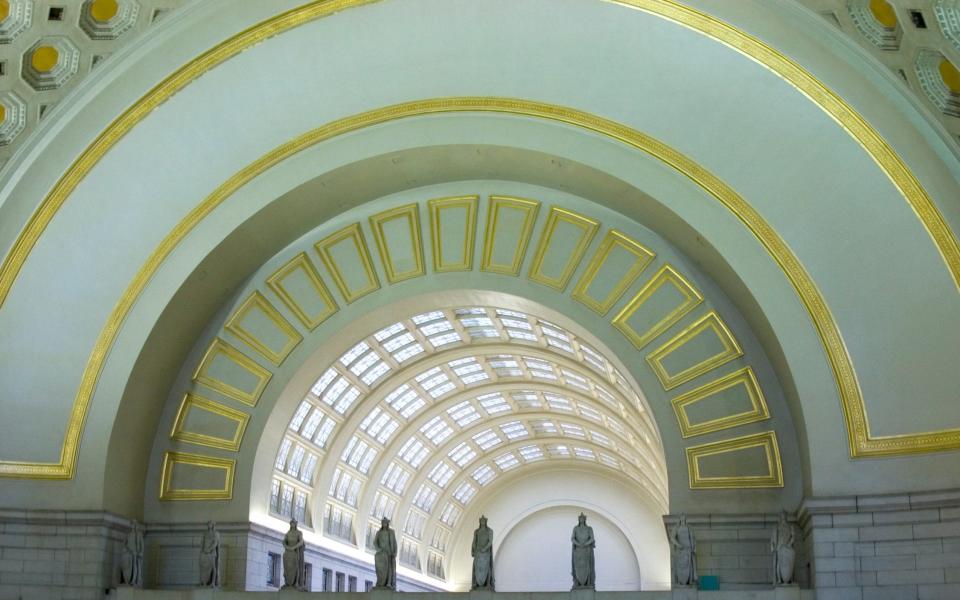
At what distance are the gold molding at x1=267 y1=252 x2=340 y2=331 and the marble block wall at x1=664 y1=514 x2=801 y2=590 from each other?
8.81 meters

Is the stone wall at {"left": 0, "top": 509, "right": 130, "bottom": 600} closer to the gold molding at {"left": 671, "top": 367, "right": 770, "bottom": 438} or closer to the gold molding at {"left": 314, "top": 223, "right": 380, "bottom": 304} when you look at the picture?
the gold molding at {"left": 314, "top": 223, "right": 380, "bottom": 304}

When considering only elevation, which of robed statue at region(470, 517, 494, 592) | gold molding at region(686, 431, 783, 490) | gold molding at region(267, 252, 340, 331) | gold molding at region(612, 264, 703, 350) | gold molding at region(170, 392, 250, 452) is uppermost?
gold molding at region(267, 252, 340, 331)

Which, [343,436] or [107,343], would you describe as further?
[343,436]

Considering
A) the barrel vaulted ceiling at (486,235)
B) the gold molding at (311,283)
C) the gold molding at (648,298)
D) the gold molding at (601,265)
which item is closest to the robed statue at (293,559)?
the barrel vaulted ceiling at (486,235)

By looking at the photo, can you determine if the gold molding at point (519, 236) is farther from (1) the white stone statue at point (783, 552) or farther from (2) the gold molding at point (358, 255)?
(1) the white stone statue at point (783, 552)

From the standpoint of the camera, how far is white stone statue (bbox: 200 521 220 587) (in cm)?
2253

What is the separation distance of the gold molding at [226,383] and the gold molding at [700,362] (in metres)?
8.65

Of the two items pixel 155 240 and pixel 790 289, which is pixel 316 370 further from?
pixel 790 289

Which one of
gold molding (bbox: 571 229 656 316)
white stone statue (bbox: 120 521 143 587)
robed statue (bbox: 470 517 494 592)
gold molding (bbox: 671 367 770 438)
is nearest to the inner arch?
gold molding (bbox: 571 229 656 316)

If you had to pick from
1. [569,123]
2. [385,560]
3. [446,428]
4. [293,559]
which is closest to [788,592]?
[385,560]

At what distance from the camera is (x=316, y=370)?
84.8 feet

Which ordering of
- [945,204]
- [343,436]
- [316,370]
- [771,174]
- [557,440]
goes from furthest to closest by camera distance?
[557,440]
[343,436]
[316,370]
[771,174]
[945,204]

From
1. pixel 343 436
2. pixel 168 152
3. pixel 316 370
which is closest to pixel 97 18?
pixel 168 152

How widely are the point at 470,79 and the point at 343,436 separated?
1479 centimetres
